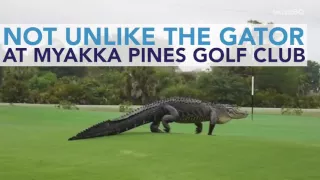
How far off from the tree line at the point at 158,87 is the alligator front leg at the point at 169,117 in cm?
1788

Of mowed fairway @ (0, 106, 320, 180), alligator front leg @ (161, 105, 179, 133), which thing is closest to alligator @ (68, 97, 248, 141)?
alligator front leg @ (161, 105, 179, 133)

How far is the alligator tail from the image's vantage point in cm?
766

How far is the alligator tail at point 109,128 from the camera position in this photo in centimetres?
766

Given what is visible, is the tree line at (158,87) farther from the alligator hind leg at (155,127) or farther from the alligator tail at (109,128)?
the alligator tail at (109,128)

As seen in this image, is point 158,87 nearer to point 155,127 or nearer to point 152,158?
point 155,127

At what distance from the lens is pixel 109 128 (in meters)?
7.94

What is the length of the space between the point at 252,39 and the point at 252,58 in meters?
1.12

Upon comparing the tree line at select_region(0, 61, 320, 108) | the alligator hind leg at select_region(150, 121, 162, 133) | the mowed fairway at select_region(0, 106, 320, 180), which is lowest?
the mowed fairway at select_region(0, 106, 320, 180)

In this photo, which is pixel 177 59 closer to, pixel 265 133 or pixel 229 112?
pixel 265 133

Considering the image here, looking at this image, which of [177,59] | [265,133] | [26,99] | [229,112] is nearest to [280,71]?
[177,59]

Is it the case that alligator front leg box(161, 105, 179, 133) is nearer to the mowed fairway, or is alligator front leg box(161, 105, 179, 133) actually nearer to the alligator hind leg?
the alligator hind leg

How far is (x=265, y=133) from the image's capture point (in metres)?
11.0

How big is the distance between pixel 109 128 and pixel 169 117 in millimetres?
1065

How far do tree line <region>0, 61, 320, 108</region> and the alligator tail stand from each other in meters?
18.3
